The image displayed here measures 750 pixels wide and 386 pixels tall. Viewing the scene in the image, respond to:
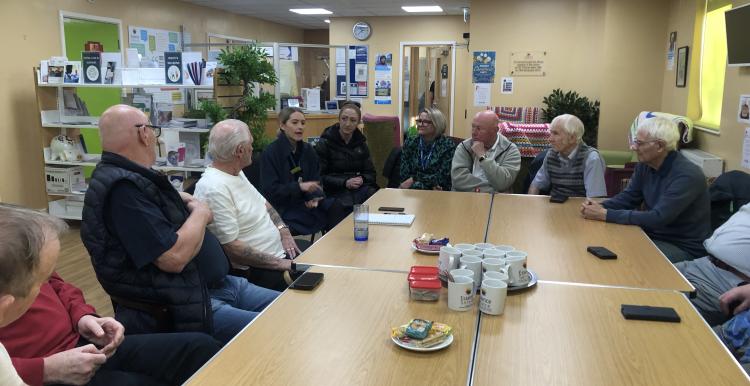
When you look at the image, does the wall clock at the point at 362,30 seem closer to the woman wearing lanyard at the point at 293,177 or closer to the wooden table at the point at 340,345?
the woman wearing lanyard at the point at 293,177

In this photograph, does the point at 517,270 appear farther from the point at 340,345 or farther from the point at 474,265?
the point at 340,345

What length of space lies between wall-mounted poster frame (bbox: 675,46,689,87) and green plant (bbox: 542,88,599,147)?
1569 millimetres

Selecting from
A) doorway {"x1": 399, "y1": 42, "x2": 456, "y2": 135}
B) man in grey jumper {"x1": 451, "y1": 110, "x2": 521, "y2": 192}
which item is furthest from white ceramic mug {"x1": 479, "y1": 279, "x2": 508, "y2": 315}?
doorway {"x1": 399, "y1": 42, "x2": 456, "y2": 135}

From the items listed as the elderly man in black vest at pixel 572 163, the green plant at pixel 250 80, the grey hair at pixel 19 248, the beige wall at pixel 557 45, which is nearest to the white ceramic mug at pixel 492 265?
the grey hair at pixel 19 248

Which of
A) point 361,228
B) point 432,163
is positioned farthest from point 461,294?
point 432,163

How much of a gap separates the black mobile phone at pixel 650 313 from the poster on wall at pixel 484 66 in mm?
6444

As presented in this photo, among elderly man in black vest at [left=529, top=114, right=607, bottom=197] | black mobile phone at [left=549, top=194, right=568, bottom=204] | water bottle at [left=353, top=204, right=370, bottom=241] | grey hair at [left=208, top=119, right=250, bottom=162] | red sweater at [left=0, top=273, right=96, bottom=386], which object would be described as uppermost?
grey hair at [left=208, top=119, right=250, bottom=162]

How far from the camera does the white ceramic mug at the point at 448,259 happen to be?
1899 millimetres

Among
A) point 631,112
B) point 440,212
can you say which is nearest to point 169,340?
point 440,212

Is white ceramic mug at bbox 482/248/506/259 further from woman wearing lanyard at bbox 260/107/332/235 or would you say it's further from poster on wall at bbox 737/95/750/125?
poster on wall at bbox 737/95/750/125

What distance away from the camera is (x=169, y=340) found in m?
1.88

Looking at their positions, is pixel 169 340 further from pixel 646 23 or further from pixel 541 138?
pixel 646 23

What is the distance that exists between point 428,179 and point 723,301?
227 centimetres

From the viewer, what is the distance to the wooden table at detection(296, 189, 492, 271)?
2.28 metres
